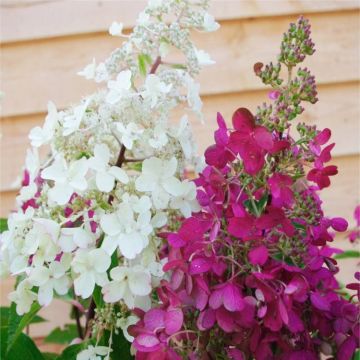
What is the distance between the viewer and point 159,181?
626 mm

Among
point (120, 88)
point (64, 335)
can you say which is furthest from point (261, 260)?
point (64, 335)

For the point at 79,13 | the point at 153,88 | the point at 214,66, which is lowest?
the point at 153,88

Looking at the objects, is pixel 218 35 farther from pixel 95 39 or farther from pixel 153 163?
pixel 153 163

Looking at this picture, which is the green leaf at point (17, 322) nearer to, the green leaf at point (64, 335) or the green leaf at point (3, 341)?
the green leaf at point (3, 341)

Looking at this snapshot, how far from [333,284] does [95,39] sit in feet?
3.07

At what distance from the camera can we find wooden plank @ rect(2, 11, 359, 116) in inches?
55.0

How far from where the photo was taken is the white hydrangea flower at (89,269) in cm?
60

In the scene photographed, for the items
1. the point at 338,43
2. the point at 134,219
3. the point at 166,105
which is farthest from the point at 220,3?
the point at 134,219

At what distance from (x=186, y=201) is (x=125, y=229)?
8 centimetres

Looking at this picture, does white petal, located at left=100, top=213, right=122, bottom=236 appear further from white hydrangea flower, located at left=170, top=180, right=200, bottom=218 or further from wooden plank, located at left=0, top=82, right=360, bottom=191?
wooden plank, located at left=0, top=82, right=360, bottom=191

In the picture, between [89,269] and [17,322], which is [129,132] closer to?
[89,269]

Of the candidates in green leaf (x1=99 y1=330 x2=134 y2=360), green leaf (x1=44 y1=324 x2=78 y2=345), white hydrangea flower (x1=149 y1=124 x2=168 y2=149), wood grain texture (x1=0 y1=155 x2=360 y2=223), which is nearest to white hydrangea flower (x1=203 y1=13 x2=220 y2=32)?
white hydrangea flower (x1=149 y1=124 x2=168 y2=149)

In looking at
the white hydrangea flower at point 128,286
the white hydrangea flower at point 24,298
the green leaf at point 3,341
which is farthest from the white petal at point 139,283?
the green leaf at point 3,341

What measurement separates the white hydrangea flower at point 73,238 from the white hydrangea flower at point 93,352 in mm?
108
